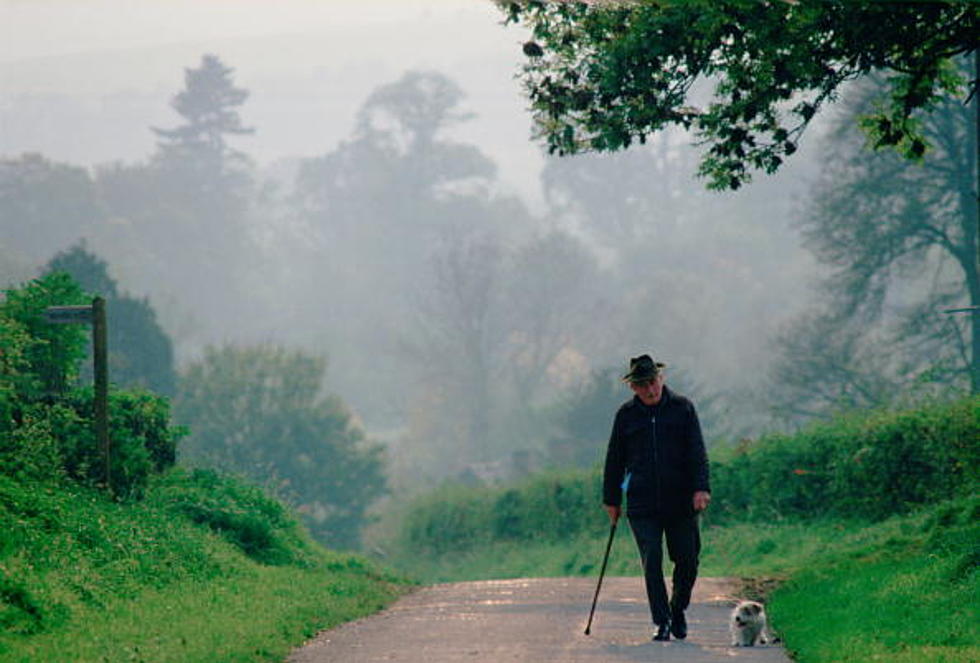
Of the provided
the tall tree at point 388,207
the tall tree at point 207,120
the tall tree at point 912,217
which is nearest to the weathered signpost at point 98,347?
the tall tree at point 912,217

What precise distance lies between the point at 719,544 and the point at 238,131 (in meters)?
106

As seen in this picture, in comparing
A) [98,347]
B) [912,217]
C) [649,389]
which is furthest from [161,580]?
[912,217]

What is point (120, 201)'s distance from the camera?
110 metres

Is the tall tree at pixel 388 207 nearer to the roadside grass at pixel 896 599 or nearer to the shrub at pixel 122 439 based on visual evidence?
the shrub at pixel 122 439

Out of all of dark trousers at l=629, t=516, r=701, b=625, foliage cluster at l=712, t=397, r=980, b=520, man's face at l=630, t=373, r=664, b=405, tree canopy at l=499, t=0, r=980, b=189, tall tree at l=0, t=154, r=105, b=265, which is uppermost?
tall tree at l=0, t=154, r=105, b=265

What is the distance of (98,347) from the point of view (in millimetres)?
16578

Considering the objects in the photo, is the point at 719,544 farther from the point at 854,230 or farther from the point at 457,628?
the point at 854,230

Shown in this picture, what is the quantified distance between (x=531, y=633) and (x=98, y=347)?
7.05 metres

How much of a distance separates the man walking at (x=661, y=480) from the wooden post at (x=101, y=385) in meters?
7.47

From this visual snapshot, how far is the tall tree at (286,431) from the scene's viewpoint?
193 feet

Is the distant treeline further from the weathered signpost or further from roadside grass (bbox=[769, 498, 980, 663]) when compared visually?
the weathered signpost

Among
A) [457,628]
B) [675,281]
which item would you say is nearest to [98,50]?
[675,281]

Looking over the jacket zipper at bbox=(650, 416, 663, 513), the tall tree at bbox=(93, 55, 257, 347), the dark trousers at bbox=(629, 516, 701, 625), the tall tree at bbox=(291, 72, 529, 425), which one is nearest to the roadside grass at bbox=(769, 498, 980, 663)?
the dark trousers at bbox=(629, 516, 701, 625)

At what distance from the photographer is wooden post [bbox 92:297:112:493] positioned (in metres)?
16.5
